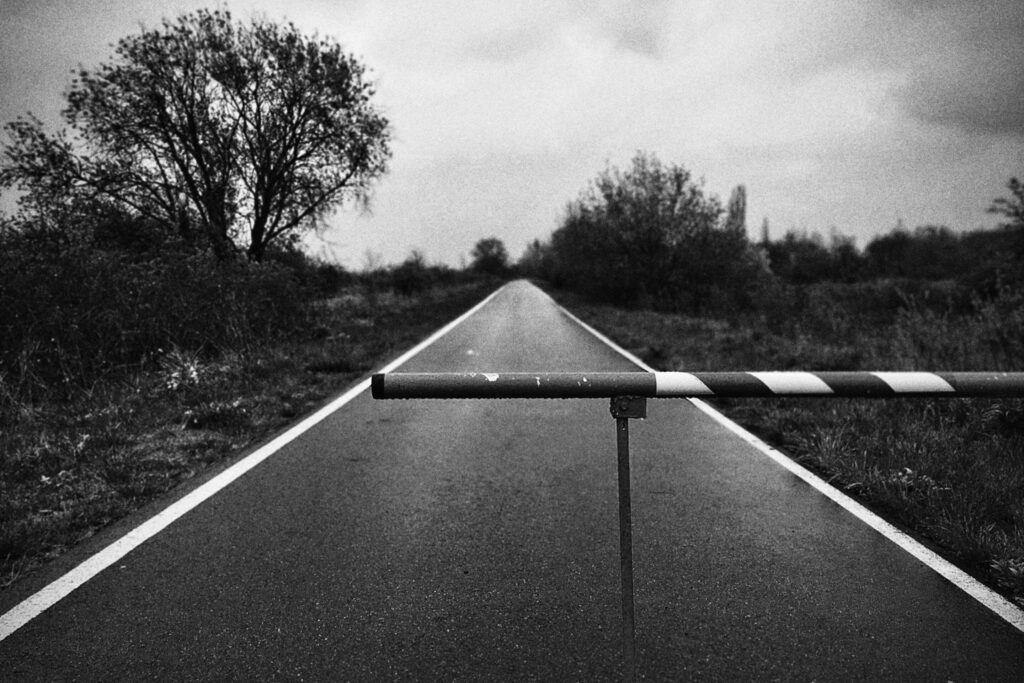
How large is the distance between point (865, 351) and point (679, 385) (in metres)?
9.19

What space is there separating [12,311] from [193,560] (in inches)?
248

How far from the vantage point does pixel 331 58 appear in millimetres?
18750

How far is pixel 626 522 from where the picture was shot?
209cm

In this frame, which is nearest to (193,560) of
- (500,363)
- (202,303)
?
(500,363)

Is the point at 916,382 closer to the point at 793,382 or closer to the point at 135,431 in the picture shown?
the point at 793,382

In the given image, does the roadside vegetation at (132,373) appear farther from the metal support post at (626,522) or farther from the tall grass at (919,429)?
the tall grass at (919,429)

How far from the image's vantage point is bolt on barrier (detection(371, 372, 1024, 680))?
6.26 ft

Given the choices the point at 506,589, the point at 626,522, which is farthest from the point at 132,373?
the point at 626,522

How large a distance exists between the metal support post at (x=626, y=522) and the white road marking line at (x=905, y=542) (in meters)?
0.26

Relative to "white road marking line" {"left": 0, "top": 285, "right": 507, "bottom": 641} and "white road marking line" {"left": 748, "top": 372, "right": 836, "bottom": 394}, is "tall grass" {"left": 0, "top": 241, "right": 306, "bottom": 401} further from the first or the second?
"white road marking line" {"left": 748, "top": 372, "right": 836, "bottom": 394}

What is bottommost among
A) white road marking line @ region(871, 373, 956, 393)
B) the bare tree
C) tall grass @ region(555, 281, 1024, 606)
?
tall grass @ region(555, 281, 1024, 606)

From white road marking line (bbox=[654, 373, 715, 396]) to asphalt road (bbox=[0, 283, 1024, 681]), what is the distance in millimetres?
Answer: 1154

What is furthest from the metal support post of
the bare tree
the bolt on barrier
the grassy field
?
the bare tree

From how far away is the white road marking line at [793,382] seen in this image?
6.48 ft
